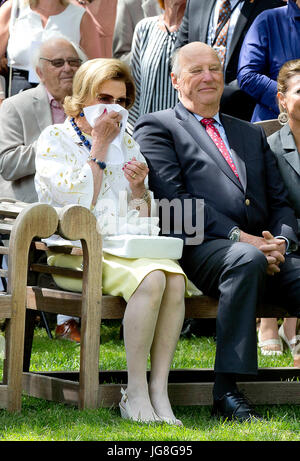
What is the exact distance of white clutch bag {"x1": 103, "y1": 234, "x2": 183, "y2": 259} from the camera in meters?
4.23

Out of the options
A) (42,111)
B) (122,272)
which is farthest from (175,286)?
(42,111)

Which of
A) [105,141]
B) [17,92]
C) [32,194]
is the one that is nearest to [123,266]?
[105,141]

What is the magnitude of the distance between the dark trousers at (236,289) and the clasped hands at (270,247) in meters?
0.08

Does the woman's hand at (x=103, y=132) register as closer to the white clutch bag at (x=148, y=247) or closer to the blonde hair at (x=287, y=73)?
the white clutch bag at (x=148, y=247)

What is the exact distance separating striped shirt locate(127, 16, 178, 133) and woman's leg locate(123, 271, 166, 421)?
2492 millimetres

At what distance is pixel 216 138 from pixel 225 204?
41 centimetres

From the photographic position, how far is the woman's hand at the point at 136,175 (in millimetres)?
4512

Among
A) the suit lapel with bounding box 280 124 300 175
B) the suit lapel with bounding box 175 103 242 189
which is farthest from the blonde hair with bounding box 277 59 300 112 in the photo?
the suit lapel with bounding box 175 103 242 189

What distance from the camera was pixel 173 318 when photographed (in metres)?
4.22

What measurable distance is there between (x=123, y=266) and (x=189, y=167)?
2.56 ft

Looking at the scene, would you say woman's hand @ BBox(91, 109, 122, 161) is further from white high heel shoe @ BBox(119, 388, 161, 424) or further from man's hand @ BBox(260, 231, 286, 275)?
white high heel shoe @ BBox(119, 388, 161, 424)

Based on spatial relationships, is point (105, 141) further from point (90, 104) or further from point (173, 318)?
point (173, 318)

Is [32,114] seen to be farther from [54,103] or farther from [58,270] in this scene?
[58,270]

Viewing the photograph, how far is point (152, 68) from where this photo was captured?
6516 millimetres
